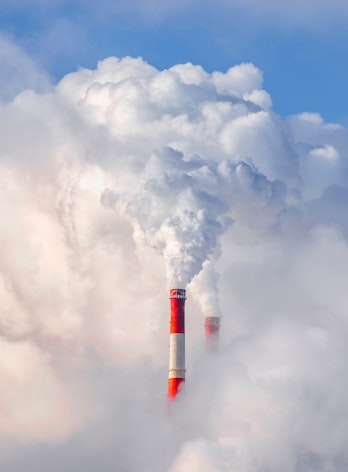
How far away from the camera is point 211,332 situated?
93.5 metres

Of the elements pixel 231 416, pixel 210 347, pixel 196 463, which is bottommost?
pixel 196 463

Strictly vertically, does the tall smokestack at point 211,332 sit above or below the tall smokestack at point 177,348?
above

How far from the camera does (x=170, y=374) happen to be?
86.3 m

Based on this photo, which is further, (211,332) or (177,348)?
(211,332)

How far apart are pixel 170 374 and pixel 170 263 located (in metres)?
9.61

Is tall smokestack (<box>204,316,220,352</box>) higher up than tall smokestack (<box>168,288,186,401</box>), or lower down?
higher up

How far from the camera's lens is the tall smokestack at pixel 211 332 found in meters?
93.6

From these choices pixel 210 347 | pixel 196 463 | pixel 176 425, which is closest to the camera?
pixel 196 463

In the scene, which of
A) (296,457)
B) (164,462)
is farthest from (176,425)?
(296,457)

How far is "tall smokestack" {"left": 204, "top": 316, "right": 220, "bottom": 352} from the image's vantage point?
93562 mm

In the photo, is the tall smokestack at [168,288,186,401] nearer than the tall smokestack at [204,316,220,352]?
Yes

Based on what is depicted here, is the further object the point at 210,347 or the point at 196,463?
the point at 210,347

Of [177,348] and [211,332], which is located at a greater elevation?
[211,332]

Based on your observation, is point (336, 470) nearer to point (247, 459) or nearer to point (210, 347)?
point (247, 459)
